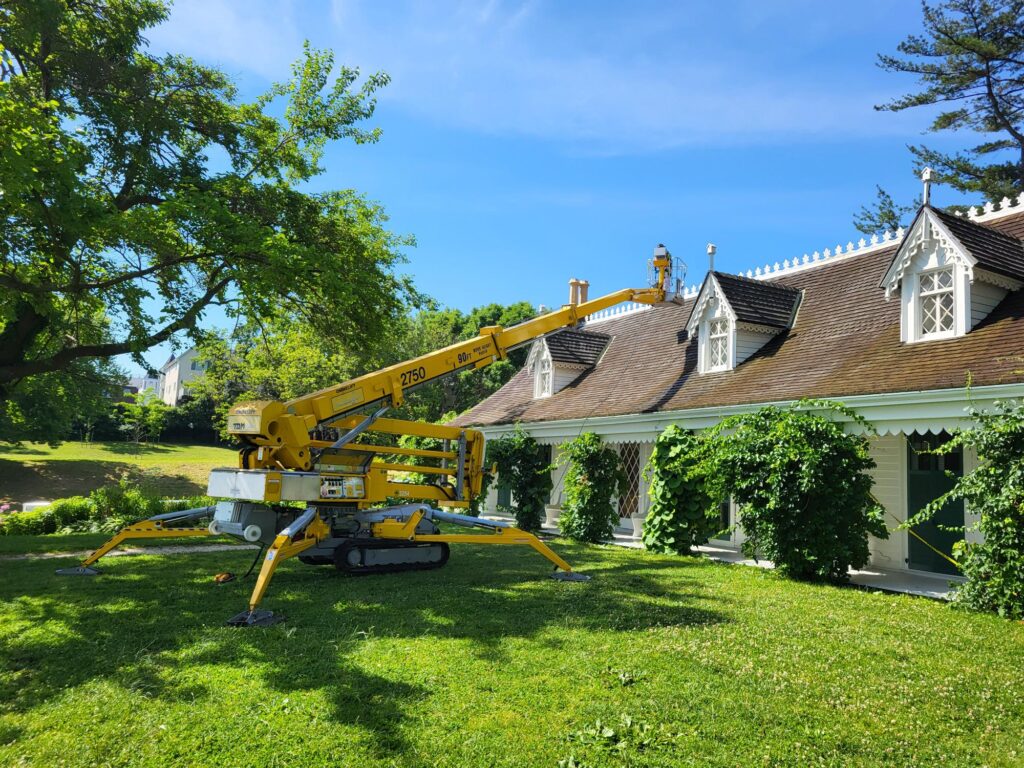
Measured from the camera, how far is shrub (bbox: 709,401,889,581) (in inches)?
382

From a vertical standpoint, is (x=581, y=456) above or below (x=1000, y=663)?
above

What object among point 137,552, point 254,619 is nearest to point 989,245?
point 254,619

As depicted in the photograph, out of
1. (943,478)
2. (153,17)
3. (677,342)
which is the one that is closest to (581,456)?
(677,342)

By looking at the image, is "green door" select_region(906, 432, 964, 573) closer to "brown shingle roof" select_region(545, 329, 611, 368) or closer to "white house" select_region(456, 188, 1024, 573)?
"white house" select_region(456, 188, 1024, 573)

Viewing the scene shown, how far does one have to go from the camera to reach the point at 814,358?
41.9ft

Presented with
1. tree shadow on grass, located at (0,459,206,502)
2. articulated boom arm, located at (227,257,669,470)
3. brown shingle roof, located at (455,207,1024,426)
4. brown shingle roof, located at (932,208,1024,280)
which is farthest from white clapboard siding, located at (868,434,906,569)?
tree shadow on grass, located at (0,459,206,502)

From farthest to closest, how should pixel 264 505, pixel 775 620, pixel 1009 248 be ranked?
pixel 1009 248 → pixel 264 505 → pixel 775 620

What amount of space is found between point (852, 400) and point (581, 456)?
629 centimetres

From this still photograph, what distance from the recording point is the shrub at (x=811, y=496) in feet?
31.8

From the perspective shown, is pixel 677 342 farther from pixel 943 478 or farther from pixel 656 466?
pixel 943 478

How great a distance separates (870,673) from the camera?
5477mm

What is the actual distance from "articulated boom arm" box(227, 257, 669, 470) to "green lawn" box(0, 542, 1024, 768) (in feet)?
6.05

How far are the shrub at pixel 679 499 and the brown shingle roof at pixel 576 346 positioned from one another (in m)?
8.17

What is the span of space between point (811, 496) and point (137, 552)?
12227 mm
